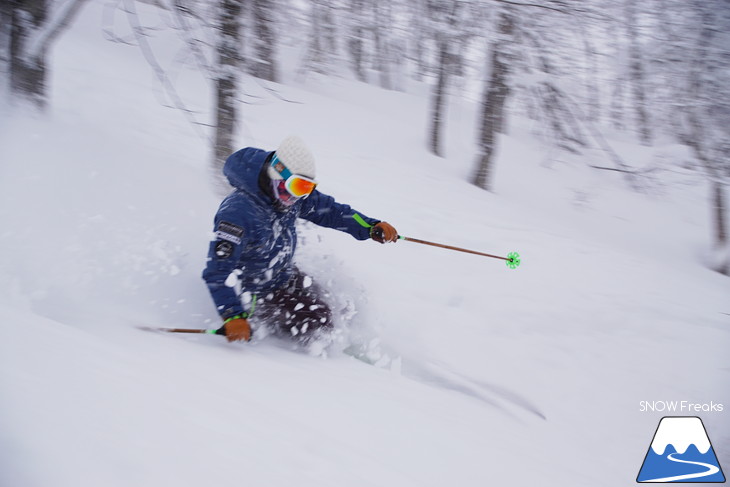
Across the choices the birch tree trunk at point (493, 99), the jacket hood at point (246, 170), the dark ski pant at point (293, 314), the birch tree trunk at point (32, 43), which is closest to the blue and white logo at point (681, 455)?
the dark ski pant at point (293, 314)

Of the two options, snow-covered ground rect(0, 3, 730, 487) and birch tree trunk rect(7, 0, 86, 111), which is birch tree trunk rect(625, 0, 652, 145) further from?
birch tree trunk rect(7, 0, 86, 111)

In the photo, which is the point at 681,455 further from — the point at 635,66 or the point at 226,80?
the point at 635,66

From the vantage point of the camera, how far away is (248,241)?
353 cm

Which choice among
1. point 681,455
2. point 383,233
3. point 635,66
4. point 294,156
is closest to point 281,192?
point 294,156

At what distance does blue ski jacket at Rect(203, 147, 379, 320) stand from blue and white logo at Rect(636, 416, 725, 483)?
282 centimetres

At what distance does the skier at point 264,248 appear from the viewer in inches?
130

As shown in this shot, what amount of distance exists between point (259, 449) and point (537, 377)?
8.79 feet

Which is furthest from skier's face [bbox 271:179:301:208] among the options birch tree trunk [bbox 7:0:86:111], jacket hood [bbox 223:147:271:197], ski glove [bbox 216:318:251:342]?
birch tree trunk [bbox 7:0:86:111]

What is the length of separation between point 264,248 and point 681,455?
10.7 ft

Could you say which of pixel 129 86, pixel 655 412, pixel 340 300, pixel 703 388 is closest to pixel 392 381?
pixel 340 300

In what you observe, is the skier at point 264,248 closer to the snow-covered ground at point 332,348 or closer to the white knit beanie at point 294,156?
the white knit beanie at point 294,156

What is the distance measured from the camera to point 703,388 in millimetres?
4180

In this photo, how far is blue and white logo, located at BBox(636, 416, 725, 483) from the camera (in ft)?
10.7

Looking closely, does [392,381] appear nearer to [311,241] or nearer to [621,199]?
[311,241]
